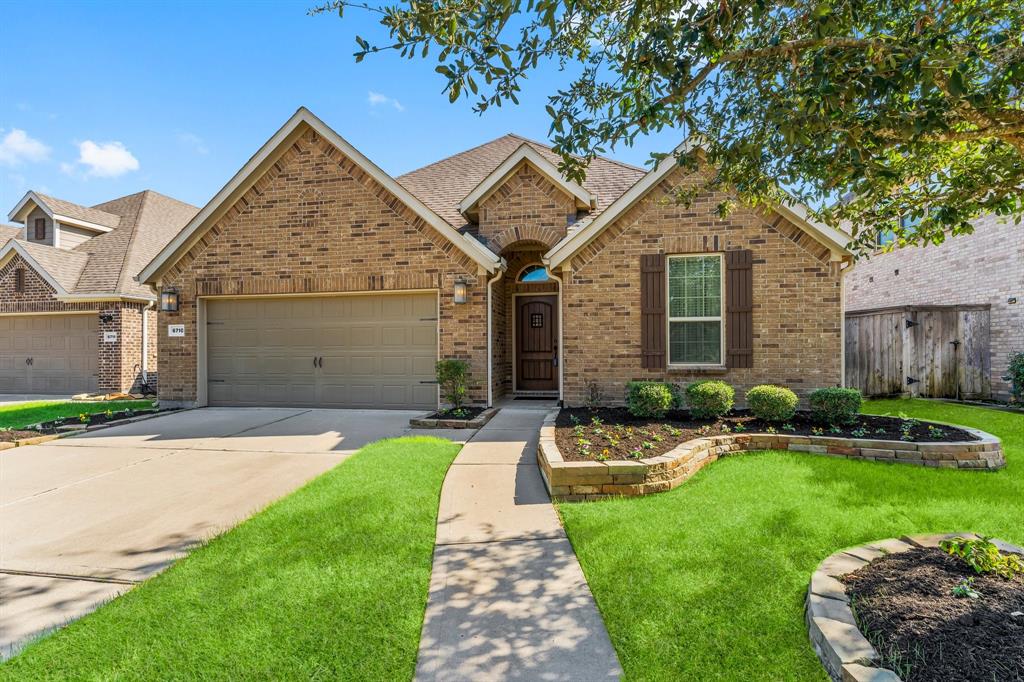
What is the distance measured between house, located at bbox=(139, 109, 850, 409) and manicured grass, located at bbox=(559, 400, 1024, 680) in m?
3.10

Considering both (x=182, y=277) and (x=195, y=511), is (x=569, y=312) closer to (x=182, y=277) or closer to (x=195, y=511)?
(x=195, y=511)

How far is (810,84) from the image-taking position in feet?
8.18

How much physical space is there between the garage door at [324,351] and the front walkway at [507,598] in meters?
4.95

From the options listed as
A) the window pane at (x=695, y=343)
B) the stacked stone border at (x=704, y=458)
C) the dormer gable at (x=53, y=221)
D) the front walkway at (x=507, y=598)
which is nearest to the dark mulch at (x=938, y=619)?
the front walkway at (x=507, y=598)

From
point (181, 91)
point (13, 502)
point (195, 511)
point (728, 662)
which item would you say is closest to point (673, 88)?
point (728, 662)

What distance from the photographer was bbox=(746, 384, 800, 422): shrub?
639 cm

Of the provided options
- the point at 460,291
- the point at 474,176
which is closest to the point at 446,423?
the point at 460,291

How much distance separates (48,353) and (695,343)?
1773cm

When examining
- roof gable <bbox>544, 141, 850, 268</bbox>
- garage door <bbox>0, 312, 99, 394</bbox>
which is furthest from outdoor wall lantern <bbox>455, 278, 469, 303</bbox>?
garage door <bbox>0, 312, 99, 394</bbox>

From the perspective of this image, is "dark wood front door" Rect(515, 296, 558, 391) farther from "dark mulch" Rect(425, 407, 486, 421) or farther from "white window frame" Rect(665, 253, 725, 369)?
"white window frame" Rect(665, 253, 725, 369)

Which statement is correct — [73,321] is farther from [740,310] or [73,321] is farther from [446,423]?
[740,310]

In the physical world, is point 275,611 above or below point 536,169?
below

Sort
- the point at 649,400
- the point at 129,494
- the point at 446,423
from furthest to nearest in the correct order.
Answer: the point at 446,423, the point at 649,400, the point at 129,494

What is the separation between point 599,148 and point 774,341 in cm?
608
